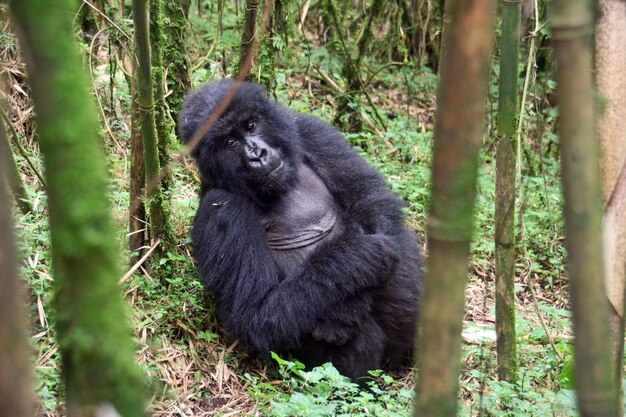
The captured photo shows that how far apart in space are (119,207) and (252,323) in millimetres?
1101

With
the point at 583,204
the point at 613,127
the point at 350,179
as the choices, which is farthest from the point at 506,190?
the point at 350,179

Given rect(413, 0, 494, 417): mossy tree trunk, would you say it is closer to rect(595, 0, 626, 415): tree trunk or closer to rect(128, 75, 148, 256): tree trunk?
rect(595, 0, 626, 415): tree trunk

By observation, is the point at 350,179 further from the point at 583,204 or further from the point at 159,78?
the point at 583,204

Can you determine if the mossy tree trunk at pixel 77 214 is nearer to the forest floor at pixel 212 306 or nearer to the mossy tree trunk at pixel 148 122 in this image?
the forest floor at pixel 212 306

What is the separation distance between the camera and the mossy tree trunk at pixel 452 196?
1170 millimetres

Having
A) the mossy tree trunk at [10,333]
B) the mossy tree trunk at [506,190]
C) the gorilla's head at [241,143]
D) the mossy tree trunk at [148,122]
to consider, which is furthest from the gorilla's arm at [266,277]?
the mossy tree trunk at [10,333]

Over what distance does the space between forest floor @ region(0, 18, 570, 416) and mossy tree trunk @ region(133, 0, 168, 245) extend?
7.4 inches

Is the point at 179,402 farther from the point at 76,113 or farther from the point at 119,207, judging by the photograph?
the point at 76,113

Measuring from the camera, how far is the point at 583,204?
1.29m

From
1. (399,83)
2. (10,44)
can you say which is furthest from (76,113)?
(399,83)

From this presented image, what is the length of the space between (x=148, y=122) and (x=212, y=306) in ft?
3.85

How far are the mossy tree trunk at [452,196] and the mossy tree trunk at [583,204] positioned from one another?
15cm

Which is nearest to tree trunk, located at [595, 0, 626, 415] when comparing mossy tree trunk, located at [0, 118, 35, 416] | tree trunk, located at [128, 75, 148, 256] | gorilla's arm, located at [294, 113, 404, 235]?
mossy tree trunk, located at [0, 118, 35, 416]

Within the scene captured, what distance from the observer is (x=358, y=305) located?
398 cm
